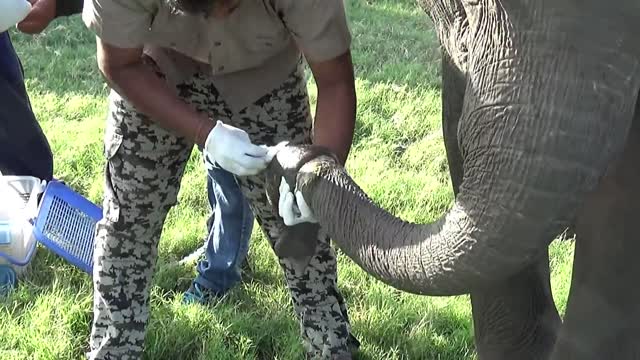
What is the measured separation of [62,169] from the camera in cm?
316

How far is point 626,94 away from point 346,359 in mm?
1280

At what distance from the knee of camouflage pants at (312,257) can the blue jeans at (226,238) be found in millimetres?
288

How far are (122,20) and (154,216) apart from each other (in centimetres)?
47

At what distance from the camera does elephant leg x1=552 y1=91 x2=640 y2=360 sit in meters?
1.36

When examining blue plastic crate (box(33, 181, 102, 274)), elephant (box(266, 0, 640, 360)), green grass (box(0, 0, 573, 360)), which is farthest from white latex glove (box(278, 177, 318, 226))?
blue plastic crate (box(33, 181, 102, 274))

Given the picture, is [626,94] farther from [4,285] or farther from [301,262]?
[4,285]

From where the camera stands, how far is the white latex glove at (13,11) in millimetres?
2152

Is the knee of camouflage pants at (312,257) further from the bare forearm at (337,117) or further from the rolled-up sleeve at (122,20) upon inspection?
the rolled-up sleeve at (122,20)

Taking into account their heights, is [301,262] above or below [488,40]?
below

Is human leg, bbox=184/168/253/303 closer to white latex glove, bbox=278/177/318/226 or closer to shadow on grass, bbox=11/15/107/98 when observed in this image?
white latex glove, bbox=278/177/318/226

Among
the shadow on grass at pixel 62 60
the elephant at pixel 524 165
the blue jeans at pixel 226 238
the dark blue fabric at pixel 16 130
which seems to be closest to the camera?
the elephant at pixel 524 165

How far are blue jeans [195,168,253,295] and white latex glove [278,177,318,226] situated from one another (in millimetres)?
823

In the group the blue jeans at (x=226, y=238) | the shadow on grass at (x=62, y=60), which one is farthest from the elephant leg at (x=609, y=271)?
the shadow on grass at (x=62, y=60)

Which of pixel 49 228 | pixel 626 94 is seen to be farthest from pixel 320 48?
pixel 49 228
